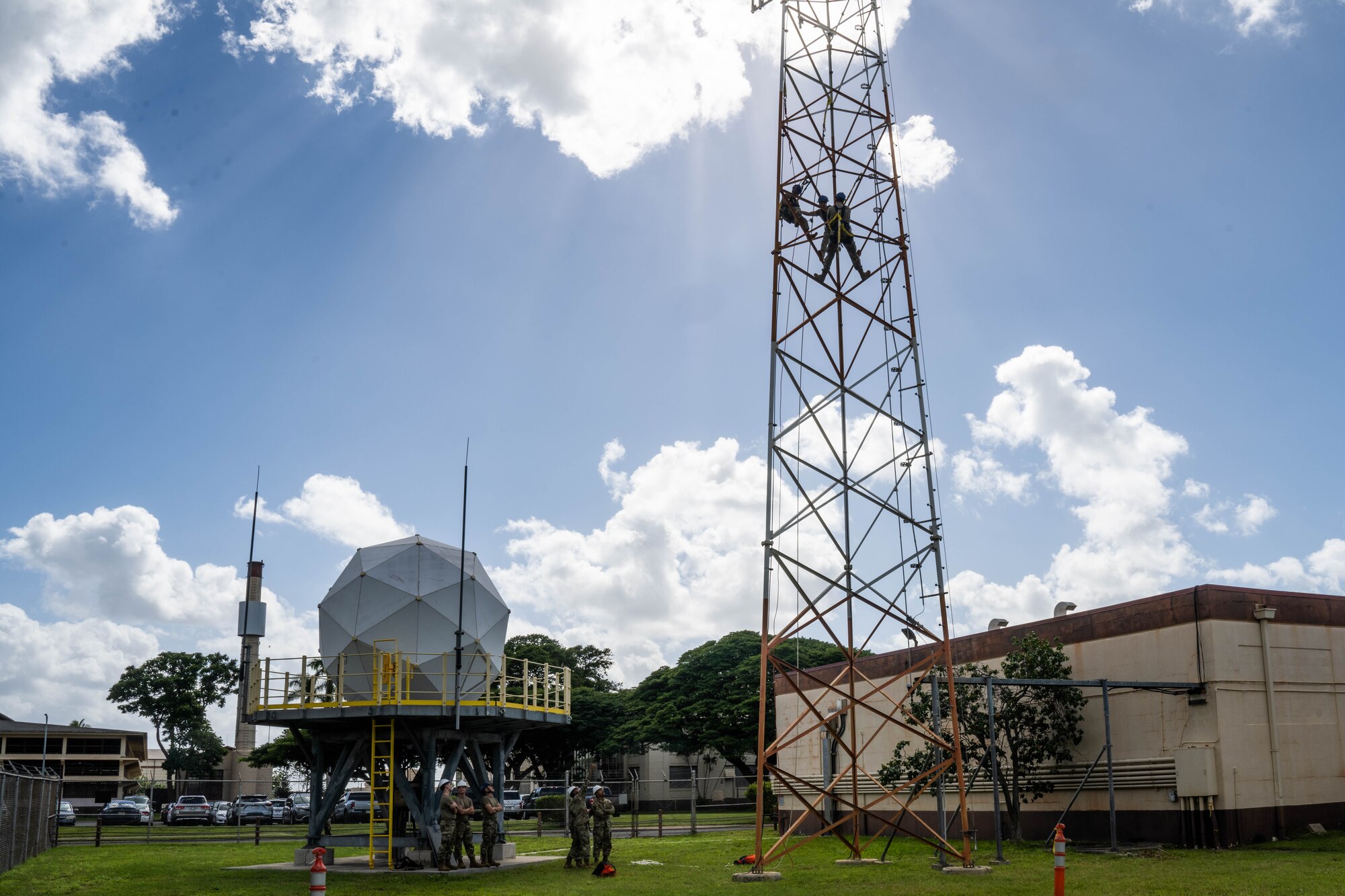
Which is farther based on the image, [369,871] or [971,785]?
[971,785]

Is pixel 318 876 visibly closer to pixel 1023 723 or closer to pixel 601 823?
pixel 601 823

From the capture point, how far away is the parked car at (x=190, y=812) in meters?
51.3

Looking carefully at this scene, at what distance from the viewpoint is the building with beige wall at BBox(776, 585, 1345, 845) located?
2064cm

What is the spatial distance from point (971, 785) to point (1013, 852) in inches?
182

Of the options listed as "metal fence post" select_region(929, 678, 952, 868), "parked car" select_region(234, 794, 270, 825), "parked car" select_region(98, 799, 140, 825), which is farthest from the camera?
"parked car" select_region(234, 794, 270, 825)

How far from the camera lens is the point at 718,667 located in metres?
60.2

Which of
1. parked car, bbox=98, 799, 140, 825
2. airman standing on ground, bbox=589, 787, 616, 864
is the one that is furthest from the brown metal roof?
parked car, bbox=98, 799, 140, 825

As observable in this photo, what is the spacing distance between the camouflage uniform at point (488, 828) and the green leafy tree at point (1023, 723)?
8518 mm

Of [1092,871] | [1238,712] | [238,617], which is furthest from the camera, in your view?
[238,617]

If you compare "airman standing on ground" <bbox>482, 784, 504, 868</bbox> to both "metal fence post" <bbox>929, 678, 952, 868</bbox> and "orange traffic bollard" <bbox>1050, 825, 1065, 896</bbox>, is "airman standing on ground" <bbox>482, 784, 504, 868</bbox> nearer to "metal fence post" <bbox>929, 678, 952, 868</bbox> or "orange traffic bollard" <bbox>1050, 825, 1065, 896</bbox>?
"metal fence post" <bbox>929, 678, 952, 868</bbox>

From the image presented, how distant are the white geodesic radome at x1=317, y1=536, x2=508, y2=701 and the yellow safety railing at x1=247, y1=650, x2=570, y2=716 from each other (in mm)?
41

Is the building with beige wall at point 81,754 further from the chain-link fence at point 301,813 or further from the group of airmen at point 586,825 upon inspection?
the group of airmen at point 586,825

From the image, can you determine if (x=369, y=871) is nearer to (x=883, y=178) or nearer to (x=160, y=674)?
(x=883, y=178)

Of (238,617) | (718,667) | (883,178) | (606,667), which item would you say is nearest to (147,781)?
(606,667)
